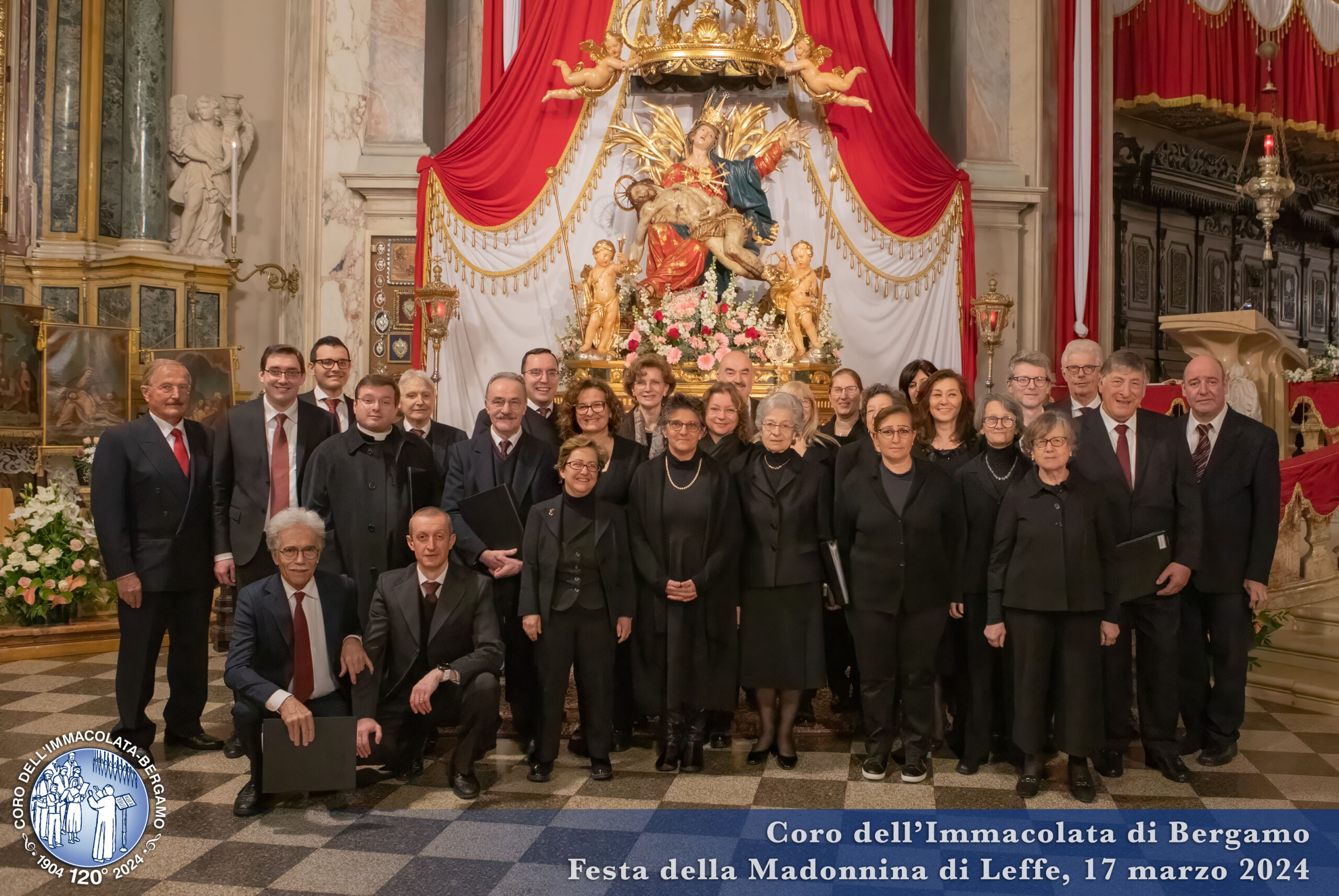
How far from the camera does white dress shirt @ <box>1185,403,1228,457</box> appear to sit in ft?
14.0

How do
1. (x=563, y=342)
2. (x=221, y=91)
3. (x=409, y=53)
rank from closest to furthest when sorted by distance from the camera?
(x=563, y=342)
(x=409, y=53)
(x=221, y=91)

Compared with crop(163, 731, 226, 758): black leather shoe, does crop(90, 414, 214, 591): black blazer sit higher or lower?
higher

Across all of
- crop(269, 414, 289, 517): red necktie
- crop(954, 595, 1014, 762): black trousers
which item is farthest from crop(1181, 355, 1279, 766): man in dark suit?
crop(269, 414, 289, 517): red necktie

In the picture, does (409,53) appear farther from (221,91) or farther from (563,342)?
(563,342)

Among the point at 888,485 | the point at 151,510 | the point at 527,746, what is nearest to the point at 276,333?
the point at 151,510

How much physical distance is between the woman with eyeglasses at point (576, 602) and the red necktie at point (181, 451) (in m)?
1.41

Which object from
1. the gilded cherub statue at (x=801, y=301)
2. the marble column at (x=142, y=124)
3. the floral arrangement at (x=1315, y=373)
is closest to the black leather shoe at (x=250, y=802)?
the gilded cherub statue at (x=801, y=301)

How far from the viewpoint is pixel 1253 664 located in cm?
536

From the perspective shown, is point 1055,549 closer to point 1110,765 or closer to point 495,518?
point 1110,765

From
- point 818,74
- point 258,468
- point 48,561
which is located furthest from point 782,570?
point 818,74

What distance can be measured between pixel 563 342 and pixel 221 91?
14.1 ft

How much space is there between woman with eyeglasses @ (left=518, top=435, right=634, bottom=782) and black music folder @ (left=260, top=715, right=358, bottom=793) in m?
0.72

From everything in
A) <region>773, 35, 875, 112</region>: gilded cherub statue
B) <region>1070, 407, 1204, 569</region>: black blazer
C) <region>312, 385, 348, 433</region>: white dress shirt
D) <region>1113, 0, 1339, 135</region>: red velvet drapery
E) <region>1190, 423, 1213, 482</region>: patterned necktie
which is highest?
<region>1113, 0, 1339, 135</region>: red velvet drapery

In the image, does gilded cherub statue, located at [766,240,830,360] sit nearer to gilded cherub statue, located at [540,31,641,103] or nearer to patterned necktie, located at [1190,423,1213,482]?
gilded cherub statue, located at [540,31,641,103]
